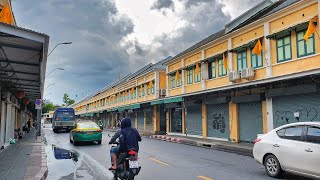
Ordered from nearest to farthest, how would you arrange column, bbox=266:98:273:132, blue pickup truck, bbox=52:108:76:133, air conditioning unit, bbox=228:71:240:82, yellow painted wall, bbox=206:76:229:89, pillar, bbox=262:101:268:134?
column, bbox=266:98:273:132, pillar, bbox=262:101:268:134, air conditioning unit, bbox=228:71:240:82, yellow painted wall, bbox=206:76:229:89, blue pickup truck, bbox=52:108:76:133

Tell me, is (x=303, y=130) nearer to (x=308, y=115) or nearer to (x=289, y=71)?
(x=308, y=115)

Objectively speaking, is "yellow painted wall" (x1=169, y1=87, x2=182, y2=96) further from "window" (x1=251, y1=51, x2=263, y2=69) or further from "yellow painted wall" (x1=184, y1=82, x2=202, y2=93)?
"window" (x1=251, y1=51, x2=263, y2=69)

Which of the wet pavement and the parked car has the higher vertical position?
the parked car

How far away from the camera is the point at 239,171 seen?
10.7 metres

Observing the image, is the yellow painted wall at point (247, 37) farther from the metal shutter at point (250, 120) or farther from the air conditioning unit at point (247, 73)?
the metal shutter at point (250, 120)

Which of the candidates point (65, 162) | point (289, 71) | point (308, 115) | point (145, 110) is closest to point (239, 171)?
point (65, 162)

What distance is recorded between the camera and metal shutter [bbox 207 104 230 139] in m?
24.0

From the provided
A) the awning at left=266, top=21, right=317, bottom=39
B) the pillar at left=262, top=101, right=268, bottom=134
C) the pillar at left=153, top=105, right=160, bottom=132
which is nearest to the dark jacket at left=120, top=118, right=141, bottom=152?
the awning at left=266, top=21, right=317, bottom=39

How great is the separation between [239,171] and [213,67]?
16.3m

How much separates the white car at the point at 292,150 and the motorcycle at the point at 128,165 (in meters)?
4.08

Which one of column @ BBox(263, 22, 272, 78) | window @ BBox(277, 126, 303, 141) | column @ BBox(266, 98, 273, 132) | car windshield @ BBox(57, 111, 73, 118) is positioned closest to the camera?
window @ BBox(277, 126, 303, 141)

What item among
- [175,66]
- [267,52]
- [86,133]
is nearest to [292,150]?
[267,52]

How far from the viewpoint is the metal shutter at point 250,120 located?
68.0 feet

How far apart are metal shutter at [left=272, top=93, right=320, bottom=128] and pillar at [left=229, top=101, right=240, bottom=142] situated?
3.77m
